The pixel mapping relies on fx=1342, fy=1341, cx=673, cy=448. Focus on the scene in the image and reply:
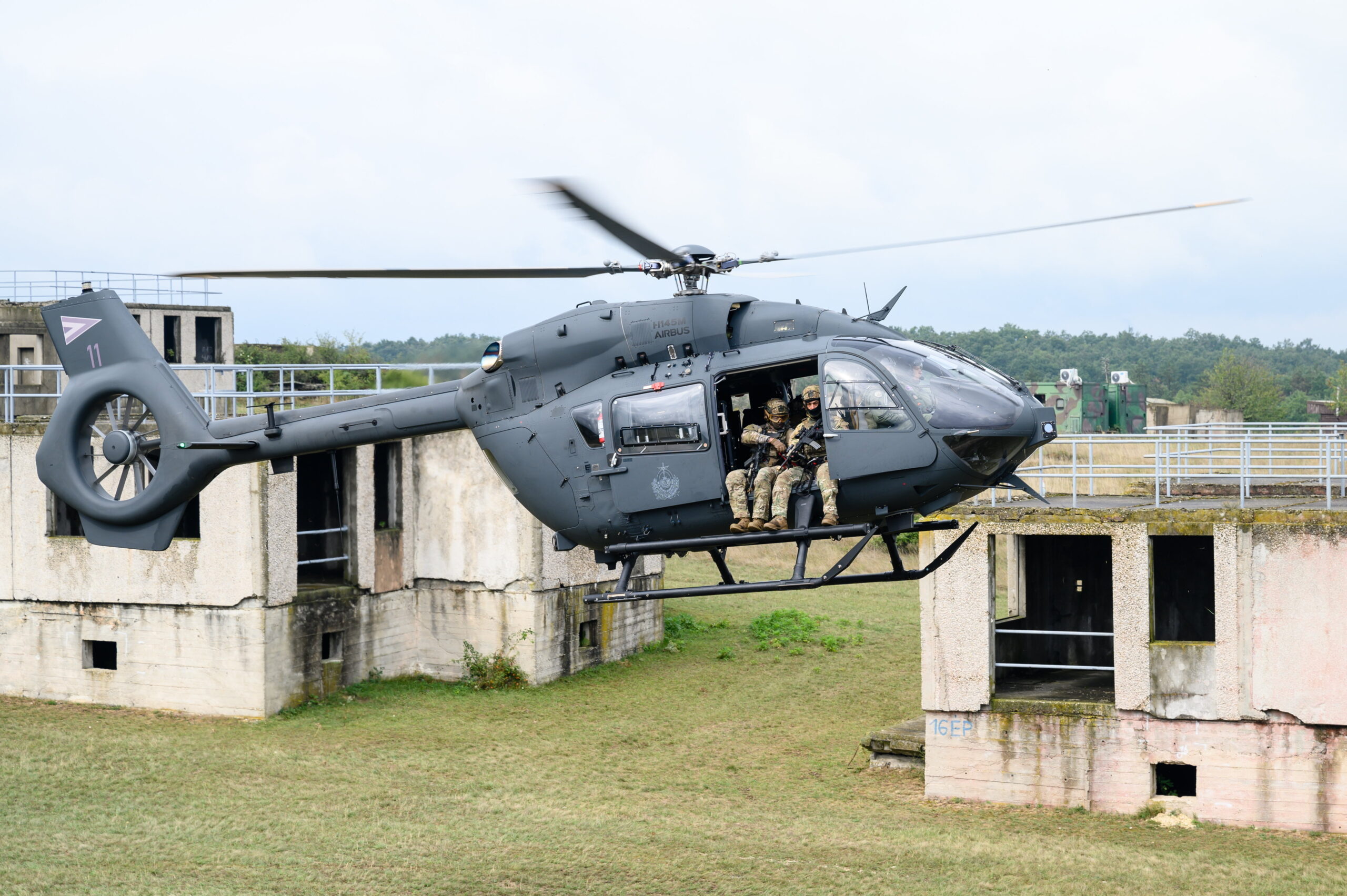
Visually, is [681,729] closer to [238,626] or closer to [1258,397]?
[238,626]

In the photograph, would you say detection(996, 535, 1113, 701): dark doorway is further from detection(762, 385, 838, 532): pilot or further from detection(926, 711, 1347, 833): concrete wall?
detection(762, 385, 838, 532): pilot

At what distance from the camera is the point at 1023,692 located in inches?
887

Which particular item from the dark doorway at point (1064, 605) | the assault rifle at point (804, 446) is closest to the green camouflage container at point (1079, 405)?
the dark doorway at point (1064, 605)

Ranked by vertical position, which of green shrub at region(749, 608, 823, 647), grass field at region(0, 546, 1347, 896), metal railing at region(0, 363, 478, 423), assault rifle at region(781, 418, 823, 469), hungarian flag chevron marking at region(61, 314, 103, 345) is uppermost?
hungarian flag chevron marking at region(61, 314, 103, 345)

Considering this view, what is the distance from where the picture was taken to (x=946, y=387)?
40.4 feet

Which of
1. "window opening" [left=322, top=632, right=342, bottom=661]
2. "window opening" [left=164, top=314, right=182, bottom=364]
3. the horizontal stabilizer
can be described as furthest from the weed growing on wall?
"window opening" [left=164, top=314, right=182, bottom=364]

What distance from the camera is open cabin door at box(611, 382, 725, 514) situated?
A: 42.7 feet

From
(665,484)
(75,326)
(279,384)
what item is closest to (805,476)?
(665,484)

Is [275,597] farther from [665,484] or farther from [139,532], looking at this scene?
[665,484]

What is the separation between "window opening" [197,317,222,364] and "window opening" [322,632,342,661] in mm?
35235

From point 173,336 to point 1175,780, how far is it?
160 ft

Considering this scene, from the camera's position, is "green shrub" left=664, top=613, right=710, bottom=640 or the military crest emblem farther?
"green shrub" left=664, top=613, right=710, bottom=640

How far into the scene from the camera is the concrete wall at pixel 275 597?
25344mm

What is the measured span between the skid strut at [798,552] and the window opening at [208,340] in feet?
164
